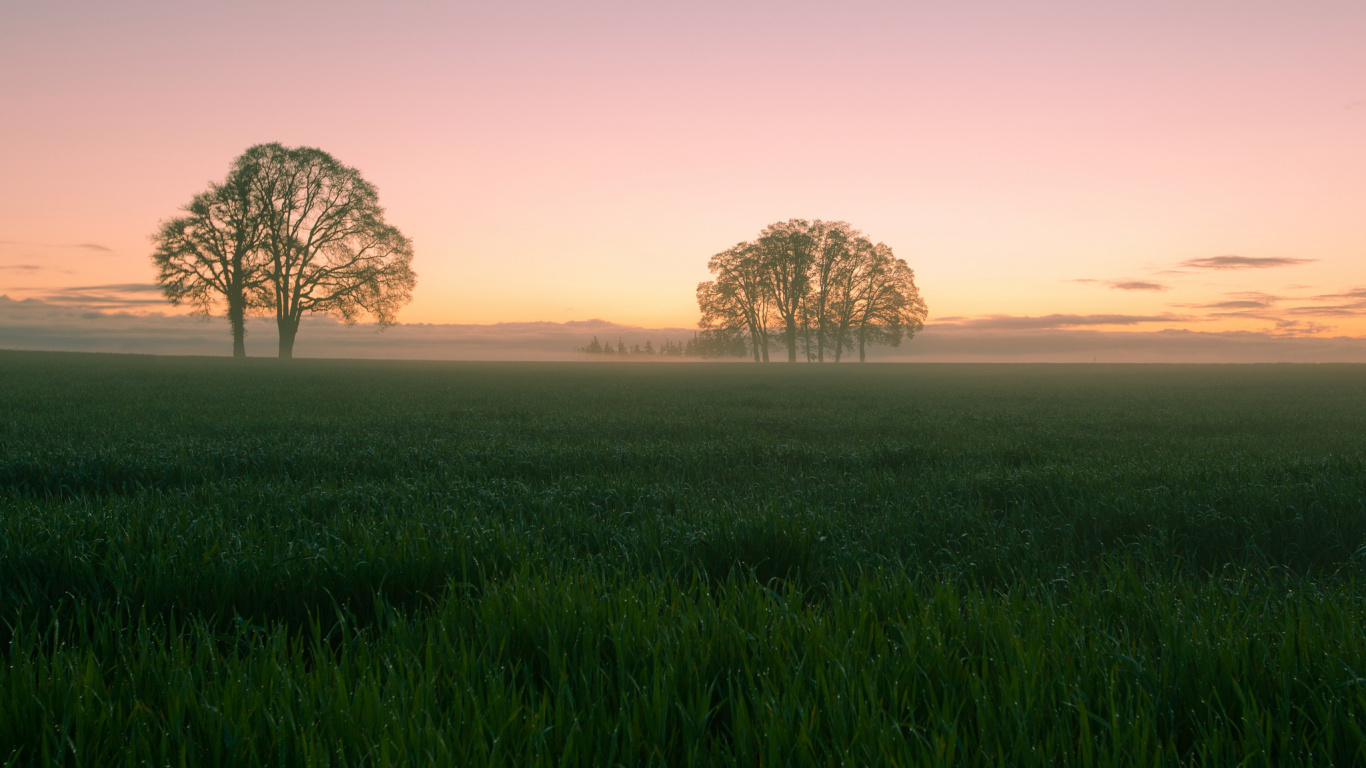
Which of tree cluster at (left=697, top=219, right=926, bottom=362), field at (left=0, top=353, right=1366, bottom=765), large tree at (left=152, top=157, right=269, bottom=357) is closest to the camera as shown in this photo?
field at (left=0, top=353, right=1366, bottom=765)

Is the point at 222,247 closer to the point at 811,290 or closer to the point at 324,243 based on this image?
the point at 324,243

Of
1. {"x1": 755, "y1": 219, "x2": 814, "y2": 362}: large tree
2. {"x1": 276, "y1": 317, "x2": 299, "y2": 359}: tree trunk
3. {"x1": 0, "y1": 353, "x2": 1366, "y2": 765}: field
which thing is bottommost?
{"x1": 0, "y1": 353, "x2": 1366, "y2": 765}: field

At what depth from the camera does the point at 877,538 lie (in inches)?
189

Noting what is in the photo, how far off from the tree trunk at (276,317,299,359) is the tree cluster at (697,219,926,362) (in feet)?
132

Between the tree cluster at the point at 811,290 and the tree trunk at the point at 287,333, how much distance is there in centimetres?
4018

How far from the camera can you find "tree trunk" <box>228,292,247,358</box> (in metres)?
48.0

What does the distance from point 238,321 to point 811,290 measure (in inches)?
2069

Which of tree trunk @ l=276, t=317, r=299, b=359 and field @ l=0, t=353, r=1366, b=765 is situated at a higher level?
tree trunk @ l=276, t=317, r=299, b=359

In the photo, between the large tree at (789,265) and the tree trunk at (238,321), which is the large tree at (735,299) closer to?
the large tree at (789,265)

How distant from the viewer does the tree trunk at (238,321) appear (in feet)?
157

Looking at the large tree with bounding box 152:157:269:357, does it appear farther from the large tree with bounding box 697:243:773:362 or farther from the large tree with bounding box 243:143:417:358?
the large tree with bounding box 697:243:773:362

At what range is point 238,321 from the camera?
48812 mm

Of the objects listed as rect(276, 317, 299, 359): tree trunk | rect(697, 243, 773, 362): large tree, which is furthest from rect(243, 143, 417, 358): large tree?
rect(697, 243, 773, 362): large tree

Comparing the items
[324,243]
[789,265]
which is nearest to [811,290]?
[789,265]
